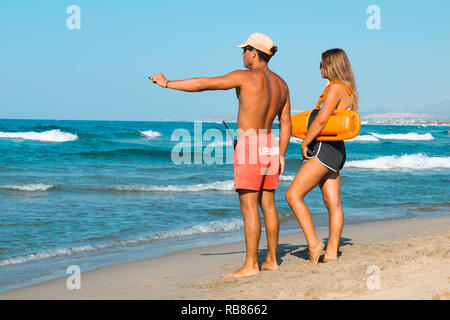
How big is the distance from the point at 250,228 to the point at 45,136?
108 ft

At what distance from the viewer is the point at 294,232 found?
7371 millimetres

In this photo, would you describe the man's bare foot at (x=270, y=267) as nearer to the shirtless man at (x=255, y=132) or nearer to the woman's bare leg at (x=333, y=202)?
the shirtless man at (x=255, y=132)

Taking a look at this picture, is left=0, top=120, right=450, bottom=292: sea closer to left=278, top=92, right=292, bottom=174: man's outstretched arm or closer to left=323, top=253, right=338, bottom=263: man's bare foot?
left=323, top=253, right=338, bottom=263: man's bare foot

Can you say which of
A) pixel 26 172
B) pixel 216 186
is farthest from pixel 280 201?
pixel 26 172

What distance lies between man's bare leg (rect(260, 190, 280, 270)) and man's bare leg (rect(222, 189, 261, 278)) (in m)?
0.11

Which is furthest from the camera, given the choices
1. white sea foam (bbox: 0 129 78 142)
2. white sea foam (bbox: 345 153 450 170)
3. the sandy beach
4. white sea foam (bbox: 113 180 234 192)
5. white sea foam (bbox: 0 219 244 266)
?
white sea foam (bbox: 0 129 78 142)

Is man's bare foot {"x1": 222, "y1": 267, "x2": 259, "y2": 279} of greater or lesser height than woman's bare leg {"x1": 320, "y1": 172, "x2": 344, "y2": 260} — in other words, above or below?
below

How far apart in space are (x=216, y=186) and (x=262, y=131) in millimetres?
8442

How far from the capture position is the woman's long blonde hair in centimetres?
448

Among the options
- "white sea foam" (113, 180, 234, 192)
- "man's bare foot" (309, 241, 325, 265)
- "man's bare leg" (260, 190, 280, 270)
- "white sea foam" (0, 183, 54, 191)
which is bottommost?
"white sea foam" (113, 180, 234, 192)

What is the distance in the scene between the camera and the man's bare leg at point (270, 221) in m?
4.32

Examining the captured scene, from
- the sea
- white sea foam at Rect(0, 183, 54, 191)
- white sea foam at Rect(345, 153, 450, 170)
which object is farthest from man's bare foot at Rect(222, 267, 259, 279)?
white sea foam at Rect(345, 153, 450, 170)

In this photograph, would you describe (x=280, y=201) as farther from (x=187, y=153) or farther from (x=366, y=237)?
(x=187, y=153)

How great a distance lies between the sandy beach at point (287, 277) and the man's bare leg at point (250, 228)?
0.34ft
